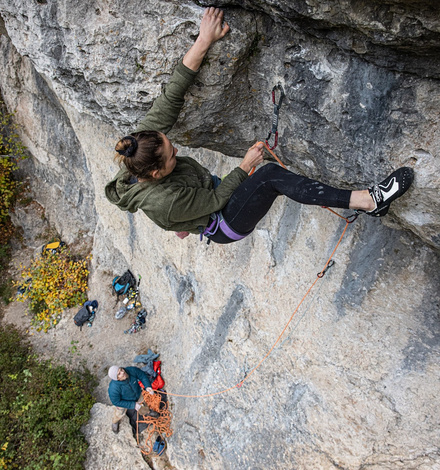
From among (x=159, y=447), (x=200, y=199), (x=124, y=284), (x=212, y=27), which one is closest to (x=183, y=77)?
(x=212, y=27)

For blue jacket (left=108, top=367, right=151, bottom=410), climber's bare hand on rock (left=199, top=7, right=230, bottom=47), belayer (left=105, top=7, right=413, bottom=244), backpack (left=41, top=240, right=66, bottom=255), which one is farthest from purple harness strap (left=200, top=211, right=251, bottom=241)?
backpack (left=41, top=240, right=66, bottom=255)

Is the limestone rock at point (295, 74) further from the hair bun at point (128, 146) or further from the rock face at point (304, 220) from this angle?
the hair bun at point (128, 146)

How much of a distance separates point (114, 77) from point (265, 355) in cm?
347

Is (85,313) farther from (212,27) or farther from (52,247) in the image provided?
(212,27)

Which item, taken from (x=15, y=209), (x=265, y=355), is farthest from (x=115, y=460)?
(x=15, y=209)

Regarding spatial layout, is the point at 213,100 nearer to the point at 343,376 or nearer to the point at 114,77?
the point at 114,77

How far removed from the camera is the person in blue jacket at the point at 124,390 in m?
6.09

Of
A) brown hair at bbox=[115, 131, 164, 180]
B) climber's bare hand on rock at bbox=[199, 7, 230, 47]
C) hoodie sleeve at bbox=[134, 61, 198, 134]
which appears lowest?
brown hair at bbox=[115, 131, 164, 180]

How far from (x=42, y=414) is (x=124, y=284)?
3011 mm

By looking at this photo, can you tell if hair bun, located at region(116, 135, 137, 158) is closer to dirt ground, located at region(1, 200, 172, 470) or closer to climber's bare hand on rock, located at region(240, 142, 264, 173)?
climber's bare hand on rock, located at region(240, 142, 264, 173)

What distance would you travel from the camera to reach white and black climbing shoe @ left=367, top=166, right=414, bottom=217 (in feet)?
7.18

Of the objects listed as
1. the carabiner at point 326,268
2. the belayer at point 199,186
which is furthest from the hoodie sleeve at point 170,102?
the carabiner at point 326,268

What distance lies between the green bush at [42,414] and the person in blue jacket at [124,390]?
76 cm

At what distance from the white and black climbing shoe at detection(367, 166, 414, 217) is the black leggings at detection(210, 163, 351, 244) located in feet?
0.63
